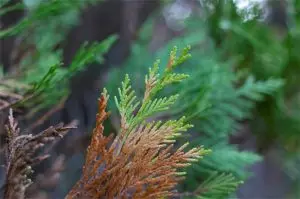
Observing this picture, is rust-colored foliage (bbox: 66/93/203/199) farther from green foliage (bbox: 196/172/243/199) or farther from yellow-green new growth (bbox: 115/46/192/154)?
green foliage (bbox: 196/172/243/199)

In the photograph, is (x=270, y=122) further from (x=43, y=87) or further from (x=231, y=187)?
(x=43, y=87)

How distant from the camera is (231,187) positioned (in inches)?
31.8

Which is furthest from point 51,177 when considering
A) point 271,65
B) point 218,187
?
point 271,65

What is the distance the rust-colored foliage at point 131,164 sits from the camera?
65 centimetres

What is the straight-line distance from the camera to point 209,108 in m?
0.93

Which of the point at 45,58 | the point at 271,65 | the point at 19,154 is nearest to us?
the point at 19,154

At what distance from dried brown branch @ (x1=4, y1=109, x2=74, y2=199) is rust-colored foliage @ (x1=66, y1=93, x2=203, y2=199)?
0.20ft

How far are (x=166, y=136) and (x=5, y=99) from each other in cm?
39

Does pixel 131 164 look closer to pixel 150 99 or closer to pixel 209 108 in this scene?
pixel 150 99

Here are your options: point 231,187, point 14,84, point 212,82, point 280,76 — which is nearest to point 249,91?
point 212,82

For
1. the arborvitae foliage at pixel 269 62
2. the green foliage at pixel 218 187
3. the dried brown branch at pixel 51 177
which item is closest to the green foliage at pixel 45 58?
the dried brown branch at pixel 51 177

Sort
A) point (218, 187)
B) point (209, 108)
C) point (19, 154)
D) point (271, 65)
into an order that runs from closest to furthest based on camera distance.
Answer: point (19, 154) → point (218, 187) → point (209, 108) → point (271, 65)

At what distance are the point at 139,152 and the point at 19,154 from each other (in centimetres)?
17

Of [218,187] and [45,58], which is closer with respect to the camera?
[218,187]
